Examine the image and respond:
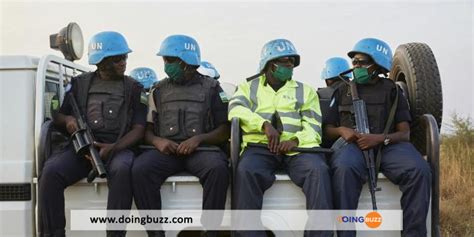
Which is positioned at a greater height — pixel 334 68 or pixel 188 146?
pixel 334 68

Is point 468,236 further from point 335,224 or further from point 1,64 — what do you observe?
point 1,64

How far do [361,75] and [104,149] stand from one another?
2088 millimetres

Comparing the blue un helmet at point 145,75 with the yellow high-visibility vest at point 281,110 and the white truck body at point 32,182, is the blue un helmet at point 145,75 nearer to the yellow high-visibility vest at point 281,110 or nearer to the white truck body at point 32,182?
the yellow high-visibility vest at point 281,110

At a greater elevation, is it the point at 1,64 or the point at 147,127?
the point at 1,64

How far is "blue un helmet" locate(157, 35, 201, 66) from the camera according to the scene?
3957 mm

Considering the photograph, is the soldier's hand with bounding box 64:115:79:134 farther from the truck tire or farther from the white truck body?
the truck tire

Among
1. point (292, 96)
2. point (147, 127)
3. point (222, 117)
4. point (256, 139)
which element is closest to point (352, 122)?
point (292, 96)

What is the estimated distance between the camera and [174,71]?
3.97m

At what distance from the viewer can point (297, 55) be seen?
3.99m

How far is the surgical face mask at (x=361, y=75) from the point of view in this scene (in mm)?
3955

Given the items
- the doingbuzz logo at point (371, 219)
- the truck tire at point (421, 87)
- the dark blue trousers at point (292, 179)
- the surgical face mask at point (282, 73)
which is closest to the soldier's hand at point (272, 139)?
the dark blue trousers at point (292, 179)

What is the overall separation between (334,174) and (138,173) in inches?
53.7

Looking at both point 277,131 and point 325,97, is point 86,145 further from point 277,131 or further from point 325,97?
point 325,97

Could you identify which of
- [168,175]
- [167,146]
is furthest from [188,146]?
[168,175]
